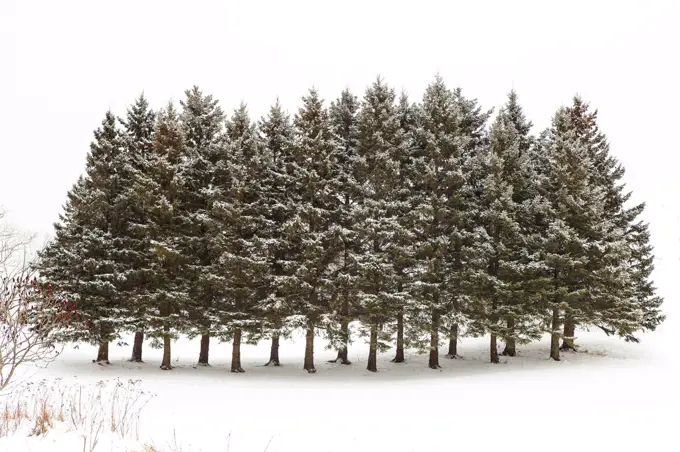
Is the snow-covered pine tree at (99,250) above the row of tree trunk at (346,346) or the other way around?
above

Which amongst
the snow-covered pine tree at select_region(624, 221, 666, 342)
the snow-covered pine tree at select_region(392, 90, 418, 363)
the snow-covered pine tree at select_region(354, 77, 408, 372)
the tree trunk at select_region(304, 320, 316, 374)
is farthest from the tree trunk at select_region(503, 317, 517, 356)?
the tree trunk at select_region(304, 320, 316, 374)

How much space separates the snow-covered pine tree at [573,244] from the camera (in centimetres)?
2117

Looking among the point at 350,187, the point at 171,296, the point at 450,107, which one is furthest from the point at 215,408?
the point at 450,107

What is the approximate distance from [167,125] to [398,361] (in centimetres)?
1775

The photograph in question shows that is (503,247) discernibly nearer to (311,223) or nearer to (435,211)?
(435,211)

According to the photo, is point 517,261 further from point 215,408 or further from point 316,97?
point 215,408

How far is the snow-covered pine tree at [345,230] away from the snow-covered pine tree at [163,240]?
7.40 metres

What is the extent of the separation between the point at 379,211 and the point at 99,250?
46.1 ft

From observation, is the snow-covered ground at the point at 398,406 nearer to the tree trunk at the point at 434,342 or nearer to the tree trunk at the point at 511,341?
the tree trunk at the point at 434,342

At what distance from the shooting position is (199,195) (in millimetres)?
22344

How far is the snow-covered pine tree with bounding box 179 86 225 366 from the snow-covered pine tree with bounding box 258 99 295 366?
258 centimetres

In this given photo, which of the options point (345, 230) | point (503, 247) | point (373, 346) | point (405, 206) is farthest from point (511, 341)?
point (345, 230)

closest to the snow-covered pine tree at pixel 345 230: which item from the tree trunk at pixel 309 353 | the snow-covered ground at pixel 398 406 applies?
the tree trunk at pixel 309 353

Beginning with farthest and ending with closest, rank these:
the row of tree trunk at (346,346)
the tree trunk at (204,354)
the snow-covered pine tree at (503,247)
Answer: the tree trunk at (204,354) → the snow-covered pine tree at (503,247) → the row of tree trunk at (346,346)
